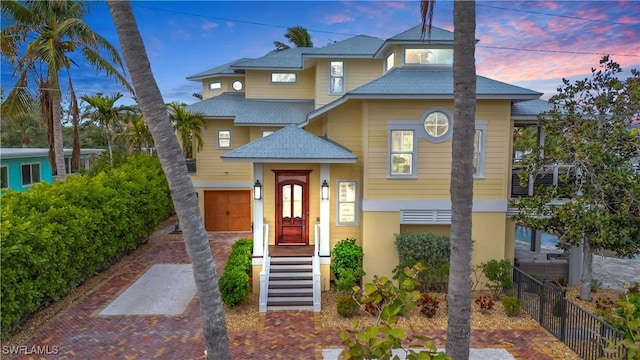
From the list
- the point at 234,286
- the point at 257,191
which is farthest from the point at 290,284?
the point at 257,191

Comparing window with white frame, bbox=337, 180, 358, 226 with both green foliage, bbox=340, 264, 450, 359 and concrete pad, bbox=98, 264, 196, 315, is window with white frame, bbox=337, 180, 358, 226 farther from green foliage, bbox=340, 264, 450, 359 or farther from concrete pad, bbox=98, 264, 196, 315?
green foliage, bbox=340, 264, 450, 359

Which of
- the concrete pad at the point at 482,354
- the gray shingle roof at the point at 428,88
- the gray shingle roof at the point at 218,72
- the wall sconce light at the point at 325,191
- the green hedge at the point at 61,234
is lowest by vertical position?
the concrete pad at the point at 482,354

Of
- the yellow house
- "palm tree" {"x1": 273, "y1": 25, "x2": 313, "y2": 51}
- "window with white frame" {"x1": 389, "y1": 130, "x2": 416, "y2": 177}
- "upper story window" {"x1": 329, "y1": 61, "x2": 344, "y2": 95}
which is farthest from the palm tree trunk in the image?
"palm tree" {"x1": 273, "y1": 25, "x2": 313, "y2": 51}

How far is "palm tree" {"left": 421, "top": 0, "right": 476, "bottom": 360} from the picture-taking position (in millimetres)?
4875

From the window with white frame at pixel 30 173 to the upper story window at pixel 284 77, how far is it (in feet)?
52.6

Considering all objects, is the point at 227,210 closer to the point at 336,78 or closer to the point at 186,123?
the point at 186,123

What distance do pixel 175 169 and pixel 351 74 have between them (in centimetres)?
1277

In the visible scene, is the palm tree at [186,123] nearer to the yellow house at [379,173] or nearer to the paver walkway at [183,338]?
the yellow house at [379,173]

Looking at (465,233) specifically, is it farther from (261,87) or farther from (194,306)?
(261,87)

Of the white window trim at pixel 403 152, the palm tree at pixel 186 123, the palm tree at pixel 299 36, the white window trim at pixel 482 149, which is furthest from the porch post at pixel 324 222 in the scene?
the palm tree at pixel 299 36

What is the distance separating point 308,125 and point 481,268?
8.16 metres

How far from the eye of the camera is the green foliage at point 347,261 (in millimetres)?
10641

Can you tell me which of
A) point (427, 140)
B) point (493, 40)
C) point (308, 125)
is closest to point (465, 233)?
point (427, 140)

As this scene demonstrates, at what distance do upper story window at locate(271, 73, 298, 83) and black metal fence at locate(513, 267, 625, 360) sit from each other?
14.0 meters
